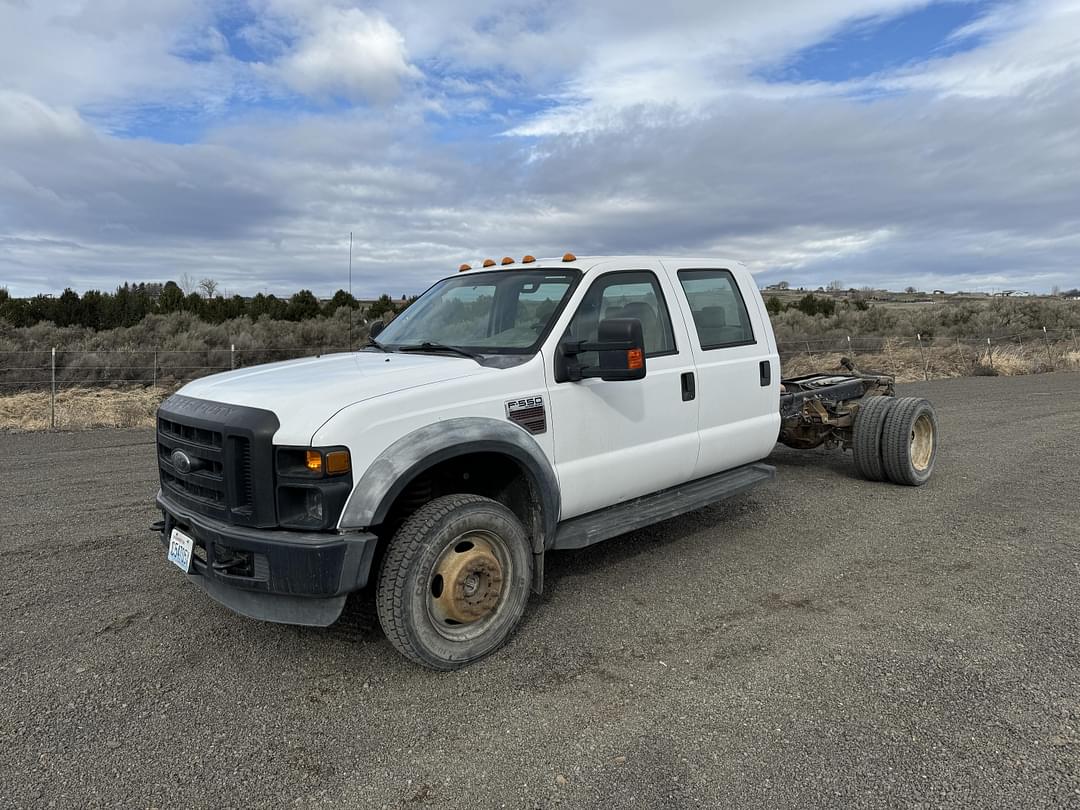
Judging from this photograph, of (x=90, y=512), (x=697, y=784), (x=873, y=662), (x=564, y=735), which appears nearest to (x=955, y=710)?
(x=873, y=662)

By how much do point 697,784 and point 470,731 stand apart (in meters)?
0.95

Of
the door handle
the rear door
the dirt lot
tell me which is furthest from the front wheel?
the rear door

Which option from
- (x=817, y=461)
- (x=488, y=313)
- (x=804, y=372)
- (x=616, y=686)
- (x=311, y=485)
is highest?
(x=488, y=313)

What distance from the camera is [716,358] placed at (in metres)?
5.12

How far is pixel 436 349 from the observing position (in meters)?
4.45

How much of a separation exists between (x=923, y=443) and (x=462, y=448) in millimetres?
5511

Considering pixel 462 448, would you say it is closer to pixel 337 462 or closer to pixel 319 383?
pixel 337 462

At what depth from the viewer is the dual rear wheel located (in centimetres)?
690

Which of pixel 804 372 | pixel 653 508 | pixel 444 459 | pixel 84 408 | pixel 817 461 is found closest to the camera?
pixel 444 459

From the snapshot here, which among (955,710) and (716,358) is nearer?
(955,710)

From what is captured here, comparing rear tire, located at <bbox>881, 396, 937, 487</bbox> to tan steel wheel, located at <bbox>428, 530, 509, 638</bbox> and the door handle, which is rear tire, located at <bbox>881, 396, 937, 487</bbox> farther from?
tan steel wheel, located at <bbox>428, 530, 509, 638</bbox>

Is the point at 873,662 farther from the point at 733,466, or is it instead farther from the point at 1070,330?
the point at 1070,330

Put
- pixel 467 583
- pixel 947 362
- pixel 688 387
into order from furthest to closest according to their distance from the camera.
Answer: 1. pixel 947 362
2. pixel 688 387
3. pixel 467 583

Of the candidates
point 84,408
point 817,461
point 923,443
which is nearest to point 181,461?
point 923,443
